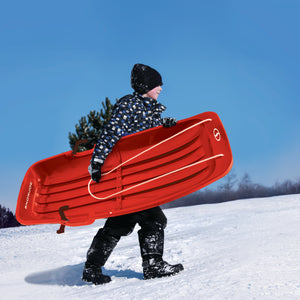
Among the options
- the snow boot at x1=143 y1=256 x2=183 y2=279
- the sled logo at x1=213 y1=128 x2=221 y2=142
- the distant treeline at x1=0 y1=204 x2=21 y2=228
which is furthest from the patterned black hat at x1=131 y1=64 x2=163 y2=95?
the distant treeline at x1=0 y1=204 x2=21 y2=228

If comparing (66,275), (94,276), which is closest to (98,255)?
(94,276)

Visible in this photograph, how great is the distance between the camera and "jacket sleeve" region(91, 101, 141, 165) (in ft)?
9.10

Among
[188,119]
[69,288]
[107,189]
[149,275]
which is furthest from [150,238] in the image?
[188,119]

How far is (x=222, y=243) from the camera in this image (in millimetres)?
3588

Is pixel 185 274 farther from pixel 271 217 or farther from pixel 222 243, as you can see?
pixel 271 217

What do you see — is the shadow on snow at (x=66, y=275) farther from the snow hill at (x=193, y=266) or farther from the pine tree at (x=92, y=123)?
the pine tree at (x=92, y=123)

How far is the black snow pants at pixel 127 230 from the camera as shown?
110 inches

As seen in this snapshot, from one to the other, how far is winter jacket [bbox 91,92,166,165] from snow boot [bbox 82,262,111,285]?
3.01 ft

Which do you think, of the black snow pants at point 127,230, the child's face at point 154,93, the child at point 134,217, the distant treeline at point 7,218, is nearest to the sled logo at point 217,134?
the child at point 134,217

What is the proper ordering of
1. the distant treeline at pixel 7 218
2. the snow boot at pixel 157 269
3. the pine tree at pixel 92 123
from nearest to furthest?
the snow boot at pixel 157 269 < the pine tree at pixel 92 123 < the distant treeline at pixel 7 218

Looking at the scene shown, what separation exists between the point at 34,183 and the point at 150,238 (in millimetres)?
1366

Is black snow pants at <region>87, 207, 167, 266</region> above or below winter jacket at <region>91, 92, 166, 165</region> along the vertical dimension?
below

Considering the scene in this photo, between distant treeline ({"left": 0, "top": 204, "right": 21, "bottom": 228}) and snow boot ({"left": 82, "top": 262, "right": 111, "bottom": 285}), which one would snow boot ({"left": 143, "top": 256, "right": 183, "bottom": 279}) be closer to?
snow boot ({"left": 82, "top": 262, "right": 111, "bottom": 285})

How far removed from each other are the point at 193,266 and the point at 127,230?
2.09ft
